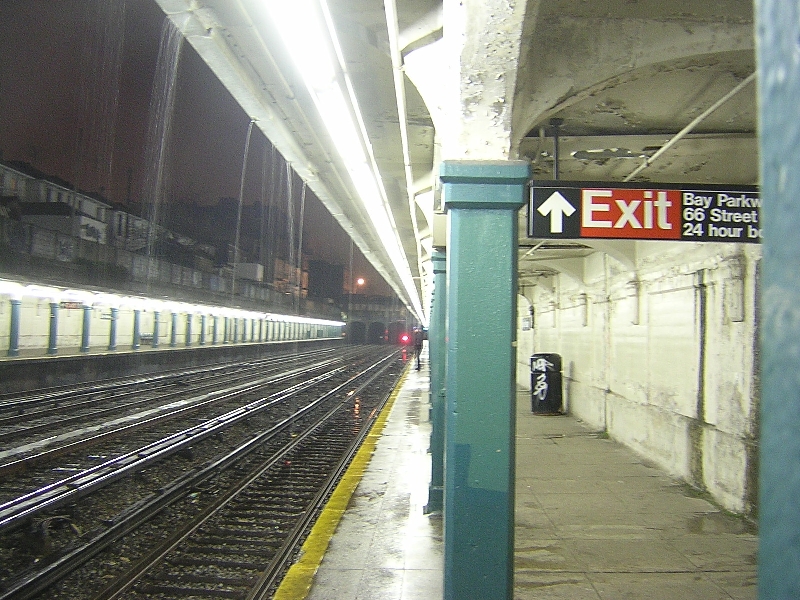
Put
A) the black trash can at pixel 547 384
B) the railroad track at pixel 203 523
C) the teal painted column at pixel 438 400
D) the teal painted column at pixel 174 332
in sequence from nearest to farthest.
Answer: the railroad track at pixel 203 523 < the teal painted column at pixel 438 400 < the black trash can at pixel 547 384 < the teal painted column at pixel 174 332

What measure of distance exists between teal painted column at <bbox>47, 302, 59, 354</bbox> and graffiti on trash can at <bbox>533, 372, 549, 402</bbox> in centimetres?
1652

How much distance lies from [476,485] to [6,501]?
6.50 metres

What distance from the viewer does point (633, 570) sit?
185 inches

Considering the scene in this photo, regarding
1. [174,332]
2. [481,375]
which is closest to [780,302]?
[481,375]

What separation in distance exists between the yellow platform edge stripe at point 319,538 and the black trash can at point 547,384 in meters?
5.29

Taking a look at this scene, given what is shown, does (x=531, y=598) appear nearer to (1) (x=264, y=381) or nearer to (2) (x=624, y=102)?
(2) (x=624, y=102)

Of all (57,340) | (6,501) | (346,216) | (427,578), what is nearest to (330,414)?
(346,216)

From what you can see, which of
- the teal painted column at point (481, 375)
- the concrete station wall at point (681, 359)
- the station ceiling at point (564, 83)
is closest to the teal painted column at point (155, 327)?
the concrete station wall at point (681, 359)

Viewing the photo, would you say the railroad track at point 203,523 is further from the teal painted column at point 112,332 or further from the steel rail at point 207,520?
the teal painted column at point 112,332

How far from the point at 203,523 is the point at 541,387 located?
877 centimetres

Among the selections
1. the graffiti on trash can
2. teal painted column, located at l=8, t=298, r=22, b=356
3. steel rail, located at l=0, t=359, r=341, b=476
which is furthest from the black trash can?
teal painted column, located at l=8, t=298, r=22, b=356

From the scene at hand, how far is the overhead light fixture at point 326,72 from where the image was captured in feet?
11.8

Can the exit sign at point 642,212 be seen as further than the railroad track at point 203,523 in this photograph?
No

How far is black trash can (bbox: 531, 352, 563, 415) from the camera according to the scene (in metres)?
13.4
